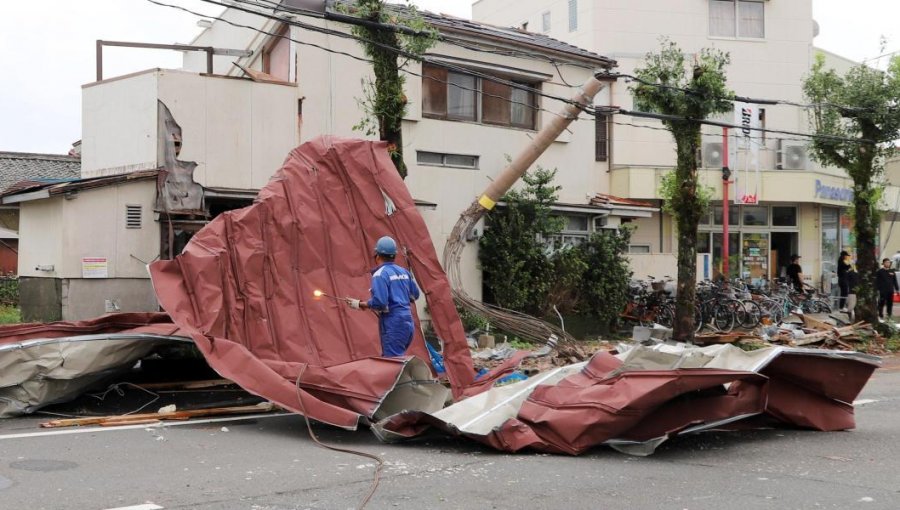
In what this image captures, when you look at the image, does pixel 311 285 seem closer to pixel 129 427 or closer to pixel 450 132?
pixel 129 427

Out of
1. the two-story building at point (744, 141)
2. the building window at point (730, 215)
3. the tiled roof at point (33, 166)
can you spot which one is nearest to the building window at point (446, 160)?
the two-story building at point (744, 141)

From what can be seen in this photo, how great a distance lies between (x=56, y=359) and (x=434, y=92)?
11.9 m

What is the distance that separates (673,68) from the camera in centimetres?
1712

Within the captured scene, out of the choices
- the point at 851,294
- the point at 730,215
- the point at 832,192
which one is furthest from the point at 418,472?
the point at 832,192

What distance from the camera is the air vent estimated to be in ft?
46.7

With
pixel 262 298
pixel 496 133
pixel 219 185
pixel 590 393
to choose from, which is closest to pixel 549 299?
pixel 496 133

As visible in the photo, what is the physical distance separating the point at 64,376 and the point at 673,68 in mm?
13004

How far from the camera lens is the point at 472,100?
1955 centimetres

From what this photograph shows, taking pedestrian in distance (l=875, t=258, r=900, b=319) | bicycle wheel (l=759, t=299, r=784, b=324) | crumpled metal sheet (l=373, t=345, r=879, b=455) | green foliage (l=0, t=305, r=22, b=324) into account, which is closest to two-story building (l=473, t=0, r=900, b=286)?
pedestrian in distance (l=875, t=258, r=900, b=319)

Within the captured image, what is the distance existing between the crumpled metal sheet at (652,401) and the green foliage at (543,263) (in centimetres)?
1003

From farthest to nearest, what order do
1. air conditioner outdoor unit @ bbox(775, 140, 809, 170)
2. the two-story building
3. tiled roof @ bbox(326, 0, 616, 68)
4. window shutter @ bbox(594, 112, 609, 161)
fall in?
air conditioner outdoor unit @ bbox(775, 140, 809, 170) → the two-story building → window shutter @ bbox(594, 112, 609, 161) → tiled roof @ bbox(326, 0, 616, 68)

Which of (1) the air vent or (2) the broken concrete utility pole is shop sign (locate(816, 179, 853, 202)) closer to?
(2) the broken concrete utility pole

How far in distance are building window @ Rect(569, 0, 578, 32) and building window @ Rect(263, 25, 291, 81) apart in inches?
596

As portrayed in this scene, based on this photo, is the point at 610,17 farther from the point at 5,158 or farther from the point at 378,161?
the point at 5,158
